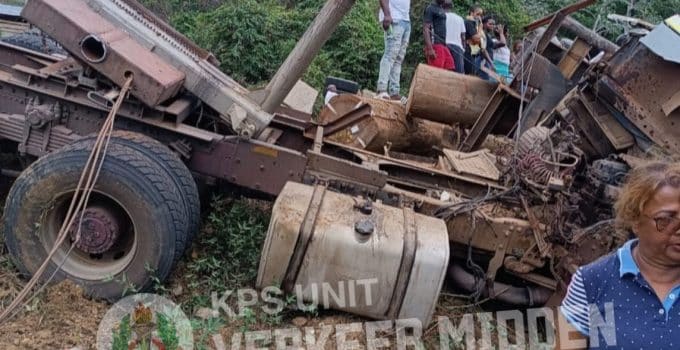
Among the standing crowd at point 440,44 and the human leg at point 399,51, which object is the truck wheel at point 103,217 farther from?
the human leg at point 399,51

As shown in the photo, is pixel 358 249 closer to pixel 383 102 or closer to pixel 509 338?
pixel 509 338

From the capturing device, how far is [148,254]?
3.92 metres

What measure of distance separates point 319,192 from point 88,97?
60.5 inches

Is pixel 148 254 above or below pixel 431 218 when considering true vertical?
below

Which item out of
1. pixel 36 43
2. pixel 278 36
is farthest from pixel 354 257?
pixel 278 36

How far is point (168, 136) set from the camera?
14.0ft

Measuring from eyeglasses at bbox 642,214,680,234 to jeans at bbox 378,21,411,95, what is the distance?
5976 mm

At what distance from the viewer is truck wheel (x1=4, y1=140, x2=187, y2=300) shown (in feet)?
12.7

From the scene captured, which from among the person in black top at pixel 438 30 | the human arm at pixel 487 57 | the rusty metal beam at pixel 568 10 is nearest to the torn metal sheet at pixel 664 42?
the rusty metal beam at pixel 568 10

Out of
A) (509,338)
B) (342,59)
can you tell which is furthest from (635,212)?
(342,59)

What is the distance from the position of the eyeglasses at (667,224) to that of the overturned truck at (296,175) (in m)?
1.82

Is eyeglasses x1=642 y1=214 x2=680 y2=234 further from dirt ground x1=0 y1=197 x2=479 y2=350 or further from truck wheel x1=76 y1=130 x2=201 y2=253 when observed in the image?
truck wheel x1=76 y1=130 x2=201 y2=253

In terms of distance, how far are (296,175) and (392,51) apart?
402cm

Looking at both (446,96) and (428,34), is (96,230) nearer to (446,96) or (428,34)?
(446,96)
